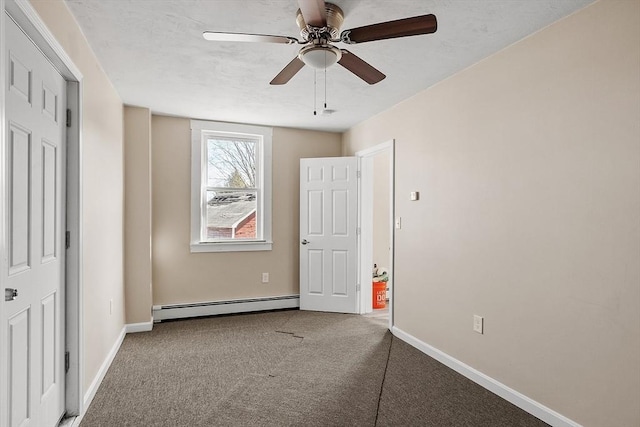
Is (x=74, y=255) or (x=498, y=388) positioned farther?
(x=498, y=388)

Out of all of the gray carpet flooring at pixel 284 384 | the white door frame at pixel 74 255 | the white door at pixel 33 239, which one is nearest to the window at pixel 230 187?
the gray carpet flooring at pixel 284 384

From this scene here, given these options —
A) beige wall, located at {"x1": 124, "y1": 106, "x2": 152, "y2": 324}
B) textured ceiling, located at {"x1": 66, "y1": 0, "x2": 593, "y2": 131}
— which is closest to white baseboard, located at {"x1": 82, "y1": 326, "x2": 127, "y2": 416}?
beige wall, located at {"x1": 124, "y1": 106, "x2": 152, "y2": 324}

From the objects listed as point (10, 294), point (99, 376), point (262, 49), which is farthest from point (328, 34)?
point (99, 376)

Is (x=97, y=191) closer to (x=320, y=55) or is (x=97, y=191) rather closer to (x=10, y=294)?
(x=10, y=294)

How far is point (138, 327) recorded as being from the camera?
3971 millimetres

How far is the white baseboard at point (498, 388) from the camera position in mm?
2244

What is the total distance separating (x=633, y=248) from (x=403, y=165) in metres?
2.19

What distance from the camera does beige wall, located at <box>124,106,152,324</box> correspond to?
12.8 feet

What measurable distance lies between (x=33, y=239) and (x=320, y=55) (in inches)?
66.4

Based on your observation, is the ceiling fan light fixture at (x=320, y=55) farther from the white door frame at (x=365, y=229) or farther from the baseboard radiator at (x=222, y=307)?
the baseboard radiator at (x=222, y=307)

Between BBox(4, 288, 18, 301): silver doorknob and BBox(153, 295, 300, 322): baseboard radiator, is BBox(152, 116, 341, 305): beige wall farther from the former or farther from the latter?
BBox(4, 288, 18, 301): silver doorknob

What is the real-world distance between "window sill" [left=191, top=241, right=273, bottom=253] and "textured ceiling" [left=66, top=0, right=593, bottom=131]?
1602mm

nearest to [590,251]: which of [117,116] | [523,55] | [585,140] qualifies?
[585,140]

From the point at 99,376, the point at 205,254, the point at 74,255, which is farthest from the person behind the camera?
the point at 205,254
